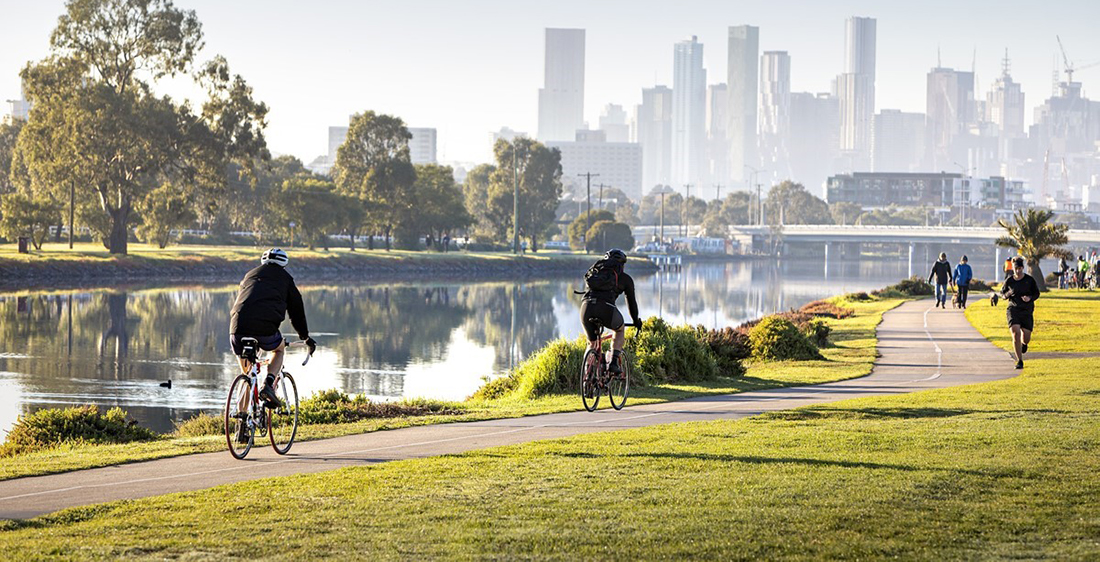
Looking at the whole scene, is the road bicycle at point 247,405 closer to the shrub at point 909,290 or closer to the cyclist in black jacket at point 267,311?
the cyclist in black jacket at point 267,311

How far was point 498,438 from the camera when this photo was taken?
48.8ft

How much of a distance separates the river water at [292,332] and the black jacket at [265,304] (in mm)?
12016

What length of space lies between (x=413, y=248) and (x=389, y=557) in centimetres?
11381

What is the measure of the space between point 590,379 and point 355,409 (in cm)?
361

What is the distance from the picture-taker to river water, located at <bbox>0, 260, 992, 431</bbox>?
30.1 meters

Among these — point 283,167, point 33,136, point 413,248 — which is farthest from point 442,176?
point 33,136

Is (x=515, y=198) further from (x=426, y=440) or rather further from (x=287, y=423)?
(x=287, y=423)

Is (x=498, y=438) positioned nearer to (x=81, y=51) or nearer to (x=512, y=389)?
(x=512, y=389)

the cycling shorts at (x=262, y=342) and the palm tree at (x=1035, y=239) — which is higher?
the palm tree at (x=1035, y=239)

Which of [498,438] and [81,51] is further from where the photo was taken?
[81,51]

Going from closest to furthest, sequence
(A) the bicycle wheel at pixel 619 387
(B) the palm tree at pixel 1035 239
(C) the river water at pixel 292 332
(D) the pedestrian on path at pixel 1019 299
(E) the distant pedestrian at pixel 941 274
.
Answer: (A) the bicycle wheel at pixel 619 387 < (D) the pedestrian on path at pixel 1019 299 < (C) the river water at pixel 292 332 < (E) the distant pedestrian at pixel 941 274 < (B) the palm tree at pixel 1035 239

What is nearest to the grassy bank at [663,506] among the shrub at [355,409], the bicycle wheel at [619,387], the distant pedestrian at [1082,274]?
the bicycle wheel at [619,387]

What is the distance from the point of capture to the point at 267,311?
12.8 meters

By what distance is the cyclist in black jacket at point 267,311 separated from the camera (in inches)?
501
